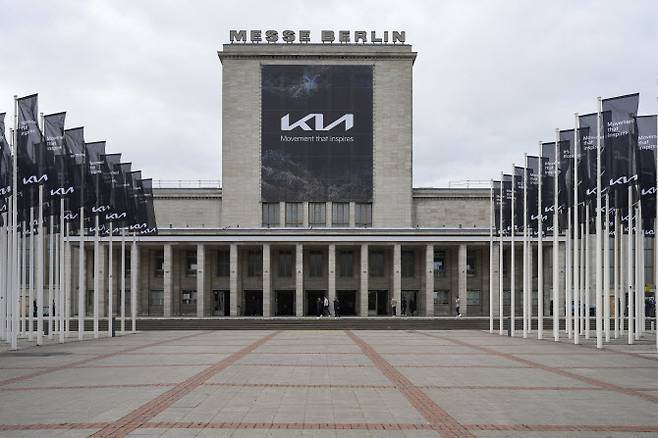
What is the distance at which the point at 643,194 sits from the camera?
1449 inches

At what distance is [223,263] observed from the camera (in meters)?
83.3

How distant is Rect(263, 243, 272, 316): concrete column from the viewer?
7706 centimetres

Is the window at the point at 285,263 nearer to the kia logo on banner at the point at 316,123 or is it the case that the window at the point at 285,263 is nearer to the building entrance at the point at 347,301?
the building entrance at the point at 347,301

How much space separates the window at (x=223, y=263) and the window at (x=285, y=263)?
534cm

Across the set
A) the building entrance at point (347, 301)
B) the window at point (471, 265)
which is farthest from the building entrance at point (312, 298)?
the window at point (471, 265)

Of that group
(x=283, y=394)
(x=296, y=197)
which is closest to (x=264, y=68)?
(x=296, y=197)

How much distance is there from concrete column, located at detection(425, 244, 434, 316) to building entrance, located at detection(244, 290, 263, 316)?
16.7 meters

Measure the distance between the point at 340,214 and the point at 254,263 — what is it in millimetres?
10853

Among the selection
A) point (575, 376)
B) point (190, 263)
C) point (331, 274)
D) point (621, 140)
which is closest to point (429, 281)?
point (331, 274)

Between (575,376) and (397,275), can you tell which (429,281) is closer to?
(397,275)

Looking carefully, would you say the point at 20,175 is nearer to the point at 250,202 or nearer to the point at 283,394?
the point at 283,394

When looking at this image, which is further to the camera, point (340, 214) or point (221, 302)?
point (340, 214)

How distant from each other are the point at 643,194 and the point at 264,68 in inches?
2227

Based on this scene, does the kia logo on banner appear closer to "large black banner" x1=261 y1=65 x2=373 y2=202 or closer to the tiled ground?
"large black banner" x1=261 y1=65 x2=373 y2=202
